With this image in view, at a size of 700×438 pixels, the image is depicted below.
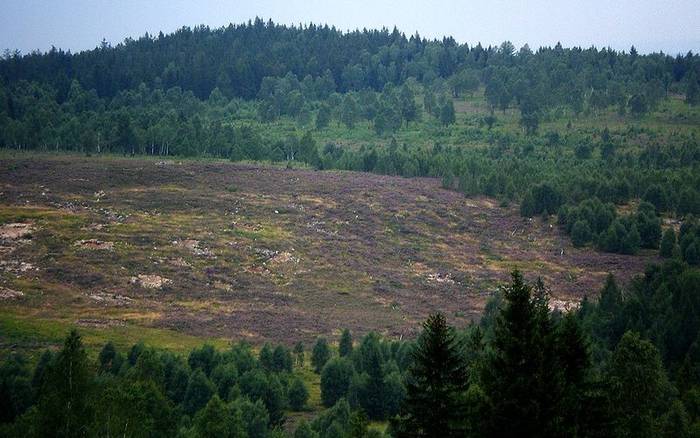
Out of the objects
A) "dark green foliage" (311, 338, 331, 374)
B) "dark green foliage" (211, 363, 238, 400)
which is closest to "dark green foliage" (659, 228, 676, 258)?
"dark green foliage" (311, 338, 331, 374)

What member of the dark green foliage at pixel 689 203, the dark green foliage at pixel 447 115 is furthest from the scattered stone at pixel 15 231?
the dark green foliage at pixel 447 115

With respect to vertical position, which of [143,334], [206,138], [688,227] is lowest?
[143,334]

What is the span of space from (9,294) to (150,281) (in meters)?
14.4

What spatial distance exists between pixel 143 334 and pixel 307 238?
117ft

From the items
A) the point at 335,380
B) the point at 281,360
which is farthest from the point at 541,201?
the point at 335,380

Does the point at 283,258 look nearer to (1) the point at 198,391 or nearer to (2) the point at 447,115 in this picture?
(1) the point at 198,391

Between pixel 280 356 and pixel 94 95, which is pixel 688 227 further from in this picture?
pixel 94 95

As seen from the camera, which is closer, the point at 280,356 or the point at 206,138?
the point at 280,356

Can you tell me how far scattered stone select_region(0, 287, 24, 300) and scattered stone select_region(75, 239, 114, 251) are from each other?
548 inches

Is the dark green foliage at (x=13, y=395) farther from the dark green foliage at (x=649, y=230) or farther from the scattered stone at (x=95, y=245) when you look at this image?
the dark green foliage at (x=649, y=230)

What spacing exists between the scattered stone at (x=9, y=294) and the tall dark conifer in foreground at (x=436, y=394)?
65.1 meters

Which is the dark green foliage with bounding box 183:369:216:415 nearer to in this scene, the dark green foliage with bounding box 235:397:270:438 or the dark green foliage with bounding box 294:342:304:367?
the dark green foliage with bounding box 235:397:270:438

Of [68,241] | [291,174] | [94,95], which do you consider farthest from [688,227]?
[94,95]

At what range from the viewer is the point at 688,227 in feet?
348
